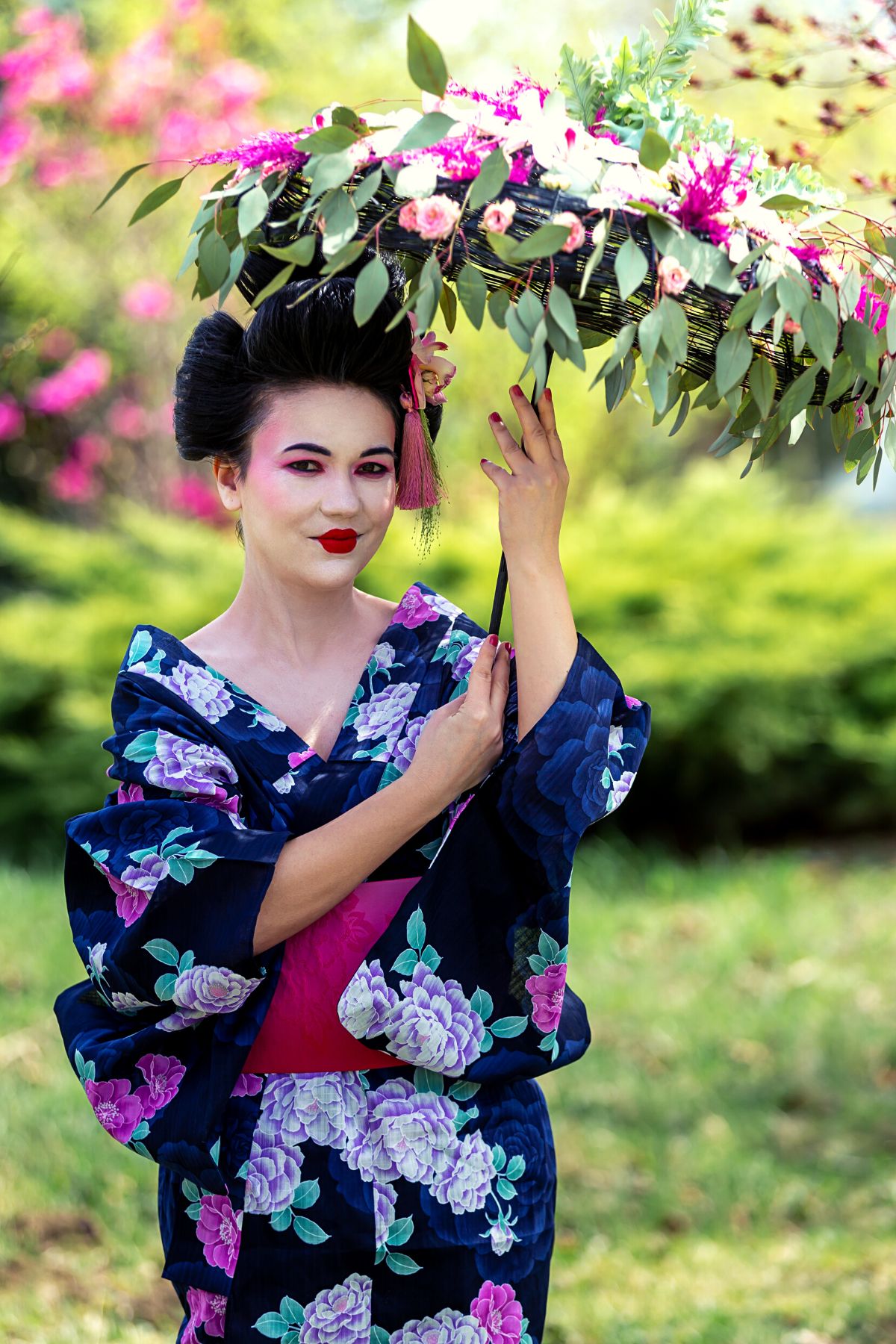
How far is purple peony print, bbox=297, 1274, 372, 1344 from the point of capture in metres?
1.68

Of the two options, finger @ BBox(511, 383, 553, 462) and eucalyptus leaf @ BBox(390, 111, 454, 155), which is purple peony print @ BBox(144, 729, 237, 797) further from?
eucalyptus leaf @ BBox(390, 111, 454, 155)

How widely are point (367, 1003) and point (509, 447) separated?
2.26 feet

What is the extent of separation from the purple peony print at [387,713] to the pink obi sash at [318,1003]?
21 cm

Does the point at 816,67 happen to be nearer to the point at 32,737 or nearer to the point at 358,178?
the point at 32,737

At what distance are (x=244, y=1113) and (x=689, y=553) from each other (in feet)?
16.0

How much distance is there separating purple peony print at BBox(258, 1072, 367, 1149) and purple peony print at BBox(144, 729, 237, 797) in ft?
1.26

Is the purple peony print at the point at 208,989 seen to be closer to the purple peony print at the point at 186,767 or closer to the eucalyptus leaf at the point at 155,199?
the purple peony print at the point at 186,767

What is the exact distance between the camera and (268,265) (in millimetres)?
1703

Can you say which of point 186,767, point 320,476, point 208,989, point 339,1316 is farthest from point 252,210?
point 339,1316

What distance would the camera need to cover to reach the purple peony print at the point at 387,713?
5.85 feet

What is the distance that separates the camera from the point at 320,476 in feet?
5.66

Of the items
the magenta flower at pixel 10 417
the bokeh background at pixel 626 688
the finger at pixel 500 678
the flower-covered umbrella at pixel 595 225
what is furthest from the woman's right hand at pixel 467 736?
the magenta flower at pixel 10 417

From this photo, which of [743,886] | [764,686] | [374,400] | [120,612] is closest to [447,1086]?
[374,400]

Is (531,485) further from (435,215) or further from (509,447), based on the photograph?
(435,215)
